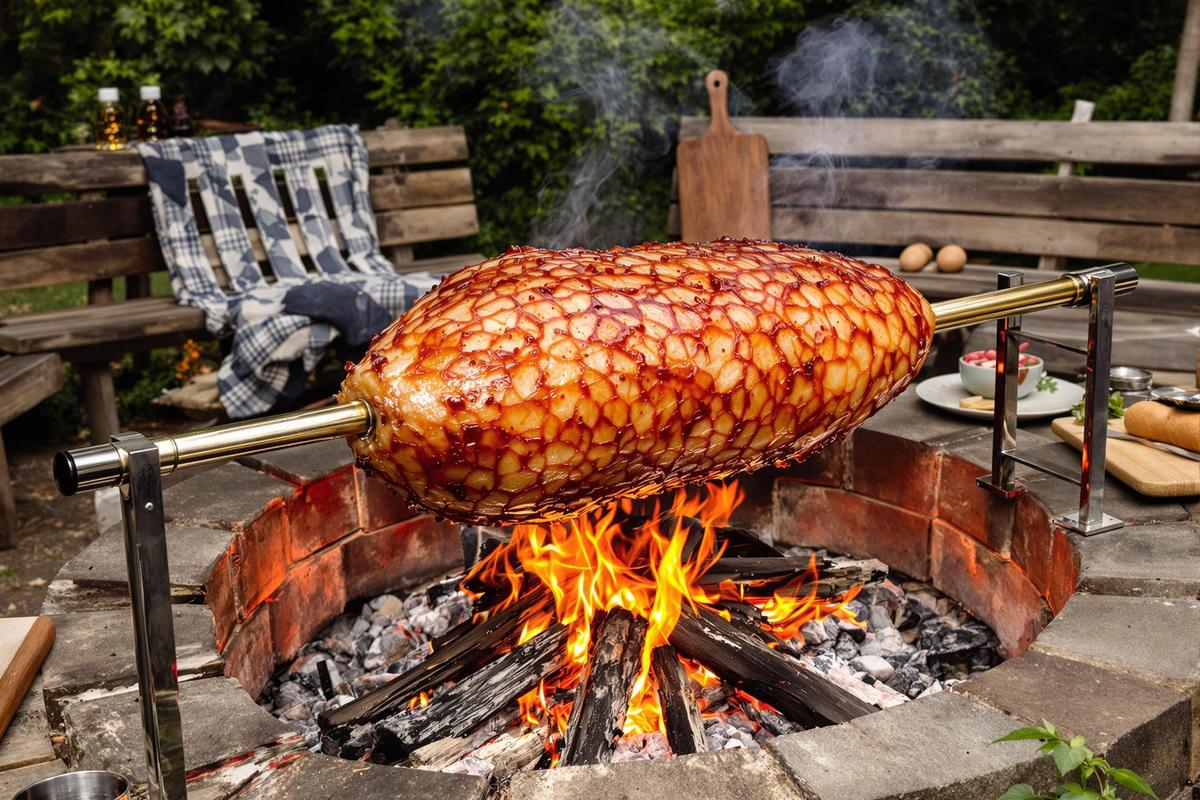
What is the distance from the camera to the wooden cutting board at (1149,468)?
2791 millimetres

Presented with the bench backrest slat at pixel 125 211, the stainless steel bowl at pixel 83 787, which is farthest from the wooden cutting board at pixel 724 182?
the stainless steel bowl at pixel 83 787

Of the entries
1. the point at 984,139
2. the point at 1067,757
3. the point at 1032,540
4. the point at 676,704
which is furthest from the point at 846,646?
the point at 984,139

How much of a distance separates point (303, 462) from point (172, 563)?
27.2 inches

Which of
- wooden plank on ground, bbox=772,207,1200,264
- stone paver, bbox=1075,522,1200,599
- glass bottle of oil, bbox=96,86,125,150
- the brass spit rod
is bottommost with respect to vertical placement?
stone paver, bbox=1075,522,1200,599

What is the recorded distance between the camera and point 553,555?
3115 millimetres

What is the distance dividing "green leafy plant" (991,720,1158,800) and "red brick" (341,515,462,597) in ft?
6.68

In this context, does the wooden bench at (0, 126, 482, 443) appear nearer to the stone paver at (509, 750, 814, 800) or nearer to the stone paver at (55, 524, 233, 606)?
the stone paver at (55, 524, 233, 606)

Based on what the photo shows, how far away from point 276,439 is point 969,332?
415cm

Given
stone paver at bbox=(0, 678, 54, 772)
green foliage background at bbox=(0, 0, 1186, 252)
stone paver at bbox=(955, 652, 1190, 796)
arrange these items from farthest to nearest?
green foliage background at bbox=(0, 0, 1186, 252), stone paver at bbox=(0, 678, 54, 772), stone paver at bbox=(955, 652, 1190, 796)

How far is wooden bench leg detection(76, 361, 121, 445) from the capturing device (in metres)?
5.64

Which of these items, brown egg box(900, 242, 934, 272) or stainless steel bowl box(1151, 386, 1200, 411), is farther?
brown egg box(900, 242, 934, 272)

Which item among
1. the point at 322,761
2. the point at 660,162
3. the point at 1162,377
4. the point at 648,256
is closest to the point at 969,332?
the point at 1162,377

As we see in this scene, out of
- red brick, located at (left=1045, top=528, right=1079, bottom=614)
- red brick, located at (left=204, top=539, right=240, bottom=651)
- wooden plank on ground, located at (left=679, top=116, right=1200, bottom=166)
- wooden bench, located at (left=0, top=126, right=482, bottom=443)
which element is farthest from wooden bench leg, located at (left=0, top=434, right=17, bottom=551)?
red brick, located at (left=1045, top=528, right=1079, bottom=614)

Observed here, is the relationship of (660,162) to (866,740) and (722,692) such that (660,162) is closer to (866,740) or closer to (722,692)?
(722,692)
